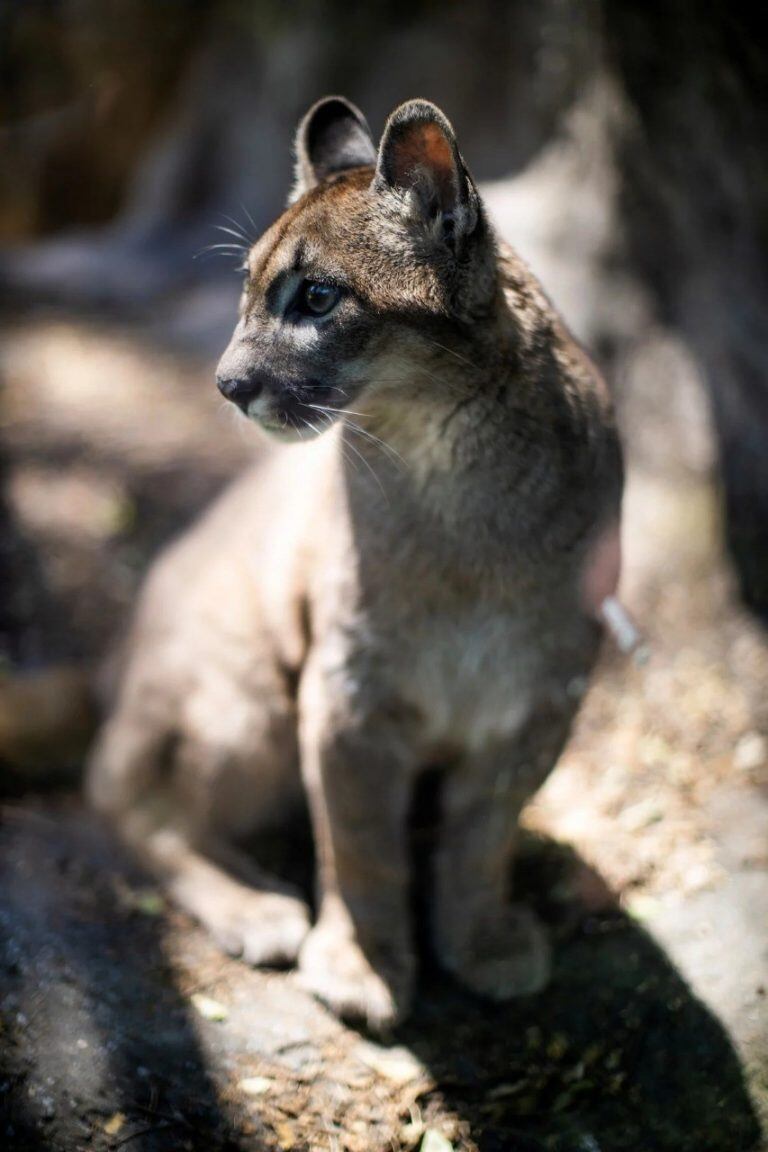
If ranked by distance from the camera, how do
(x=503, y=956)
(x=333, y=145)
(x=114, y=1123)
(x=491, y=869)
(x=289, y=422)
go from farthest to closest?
1. (x=491, y=869)
2. (x=503, y=956)
3. (x=333, y=145)
4. (x=289, y=422)
5. (x=114, y=1123)

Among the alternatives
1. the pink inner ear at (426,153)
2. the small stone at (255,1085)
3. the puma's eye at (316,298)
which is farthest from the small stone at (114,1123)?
the pink inner ear at (426,153)

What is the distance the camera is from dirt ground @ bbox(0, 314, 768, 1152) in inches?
114

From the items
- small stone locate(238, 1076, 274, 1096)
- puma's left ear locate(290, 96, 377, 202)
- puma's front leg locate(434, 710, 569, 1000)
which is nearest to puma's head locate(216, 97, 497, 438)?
puma's left ear locate(290, 96, 377, 202)

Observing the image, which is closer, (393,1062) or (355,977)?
(393,1062)

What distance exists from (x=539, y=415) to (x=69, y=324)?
4.84 m

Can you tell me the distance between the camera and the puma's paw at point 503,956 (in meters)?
3.49

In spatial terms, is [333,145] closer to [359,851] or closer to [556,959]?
[359,851]

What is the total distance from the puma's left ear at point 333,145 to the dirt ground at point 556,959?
2.35 meters

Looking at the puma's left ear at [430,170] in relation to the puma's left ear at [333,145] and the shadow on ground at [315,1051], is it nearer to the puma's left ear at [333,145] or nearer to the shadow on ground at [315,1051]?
the puma's left ear at [333,145]

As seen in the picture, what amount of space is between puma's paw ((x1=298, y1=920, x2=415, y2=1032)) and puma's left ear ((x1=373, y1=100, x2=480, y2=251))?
218cm

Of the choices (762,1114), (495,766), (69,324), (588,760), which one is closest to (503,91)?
(69,324)

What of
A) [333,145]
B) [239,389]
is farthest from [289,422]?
[333,145]

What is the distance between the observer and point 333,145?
10.9ft

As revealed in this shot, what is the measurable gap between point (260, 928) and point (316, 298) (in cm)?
A: 208
